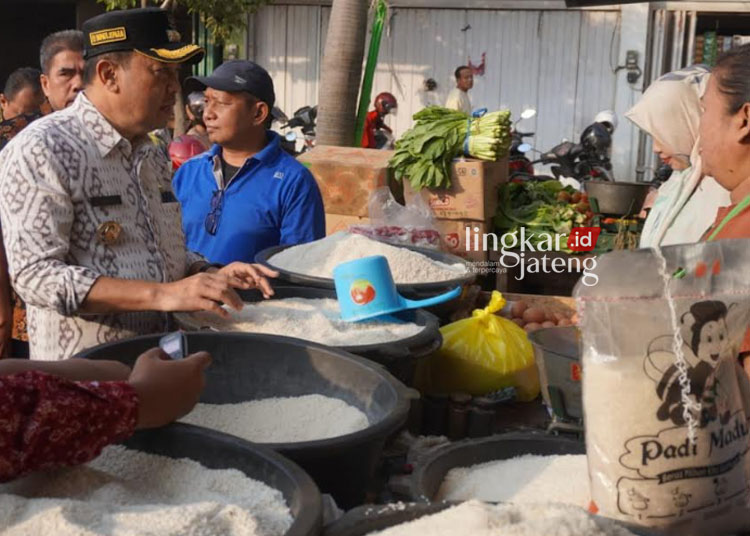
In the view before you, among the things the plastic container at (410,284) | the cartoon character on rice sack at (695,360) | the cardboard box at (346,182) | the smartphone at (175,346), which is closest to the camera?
the cartoon character on rice sack at (695,360)

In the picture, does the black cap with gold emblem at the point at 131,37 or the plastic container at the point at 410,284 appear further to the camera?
the plastic container at the point at 410,284

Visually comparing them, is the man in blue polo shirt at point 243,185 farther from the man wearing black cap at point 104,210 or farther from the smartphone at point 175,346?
the smartphone at point 175,346

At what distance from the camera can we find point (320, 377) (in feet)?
5.73

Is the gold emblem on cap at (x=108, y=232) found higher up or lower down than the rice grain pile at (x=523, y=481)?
higher up

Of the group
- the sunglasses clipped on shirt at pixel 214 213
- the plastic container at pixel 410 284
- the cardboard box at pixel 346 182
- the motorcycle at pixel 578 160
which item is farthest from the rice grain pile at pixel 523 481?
the motorcycle at pixel 578 160

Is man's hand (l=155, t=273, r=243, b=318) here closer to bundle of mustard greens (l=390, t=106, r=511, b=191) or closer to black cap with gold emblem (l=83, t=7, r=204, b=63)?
black cap with gold emblem (l=83, t=7, r=204, b=63)

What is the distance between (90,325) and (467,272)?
4.42 ft

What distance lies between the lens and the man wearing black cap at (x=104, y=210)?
76.2 inches

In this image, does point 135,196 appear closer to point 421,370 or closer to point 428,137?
point 421,370

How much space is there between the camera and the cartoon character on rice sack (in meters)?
1.09

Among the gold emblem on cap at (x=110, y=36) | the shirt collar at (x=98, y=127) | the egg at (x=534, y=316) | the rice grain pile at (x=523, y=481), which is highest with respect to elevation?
the gold emblem on cap at (x=110, y=36)

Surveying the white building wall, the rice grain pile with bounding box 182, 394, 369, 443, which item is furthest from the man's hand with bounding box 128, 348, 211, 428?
the white building wall

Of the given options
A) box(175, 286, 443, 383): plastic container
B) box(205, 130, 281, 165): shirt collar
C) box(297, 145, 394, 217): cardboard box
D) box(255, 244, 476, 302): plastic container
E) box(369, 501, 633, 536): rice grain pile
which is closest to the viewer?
box(369, 501, 633, 536): rice grain pile

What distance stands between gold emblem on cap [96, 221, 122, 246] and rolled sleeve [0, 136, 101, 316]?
Result: 0.10 metres
